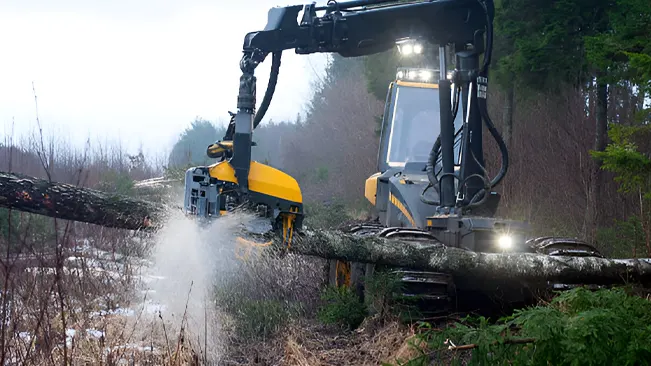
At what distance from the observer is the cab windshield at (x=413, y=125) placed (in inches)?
358

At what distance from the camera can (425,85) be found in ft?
30.9

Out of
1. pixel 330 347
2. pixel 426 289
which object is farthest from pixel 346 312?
pixel 426 289

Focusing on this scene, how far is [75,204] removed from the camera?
5.04 meters

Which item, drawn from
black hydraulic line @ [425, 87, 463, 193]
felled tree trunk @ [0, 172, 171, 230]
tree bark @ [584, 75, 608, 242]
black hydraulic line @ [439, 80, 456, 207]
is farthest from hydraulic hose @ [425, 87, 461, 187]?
tree bark @ [584, 75, 608, 242]

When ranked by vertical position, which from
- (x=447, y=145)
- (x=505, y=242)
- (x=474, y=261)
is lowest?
(x=474, y=261)

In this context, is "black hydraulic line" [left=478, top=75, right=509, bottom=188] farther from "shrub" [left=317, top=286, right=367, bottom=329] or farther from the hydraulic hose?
"shrub" [left=317, top=286, right=367, bottom=329]

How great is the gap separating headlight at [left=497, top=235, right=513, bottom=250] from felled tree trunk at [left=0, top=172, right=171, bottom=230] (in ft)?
10.2

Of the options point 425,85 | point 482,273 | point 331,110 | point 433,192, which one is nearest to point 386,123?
point 425,85

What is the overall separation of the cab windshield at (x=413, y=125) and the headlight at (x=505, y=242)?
9.77 feet

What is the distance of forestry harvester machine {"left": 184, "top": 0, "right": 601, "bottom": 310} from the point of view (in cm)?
526

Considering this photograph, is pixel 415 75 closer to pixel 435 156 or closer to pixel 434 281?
pixel 435 156

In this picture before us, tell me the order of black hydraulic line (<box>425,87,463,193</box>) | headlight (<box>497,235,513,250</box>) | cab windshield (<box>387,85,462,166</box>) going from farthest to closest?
cab windshield (<box>387,85,462,166</box>), black hydraulic line (<box>425,87,463,193</box>), headlight (<box>497,235,513,250</box>)

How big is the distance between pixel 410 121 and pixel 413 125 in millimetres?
73

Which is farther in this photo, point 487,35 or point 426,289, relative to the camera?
point 487,35
